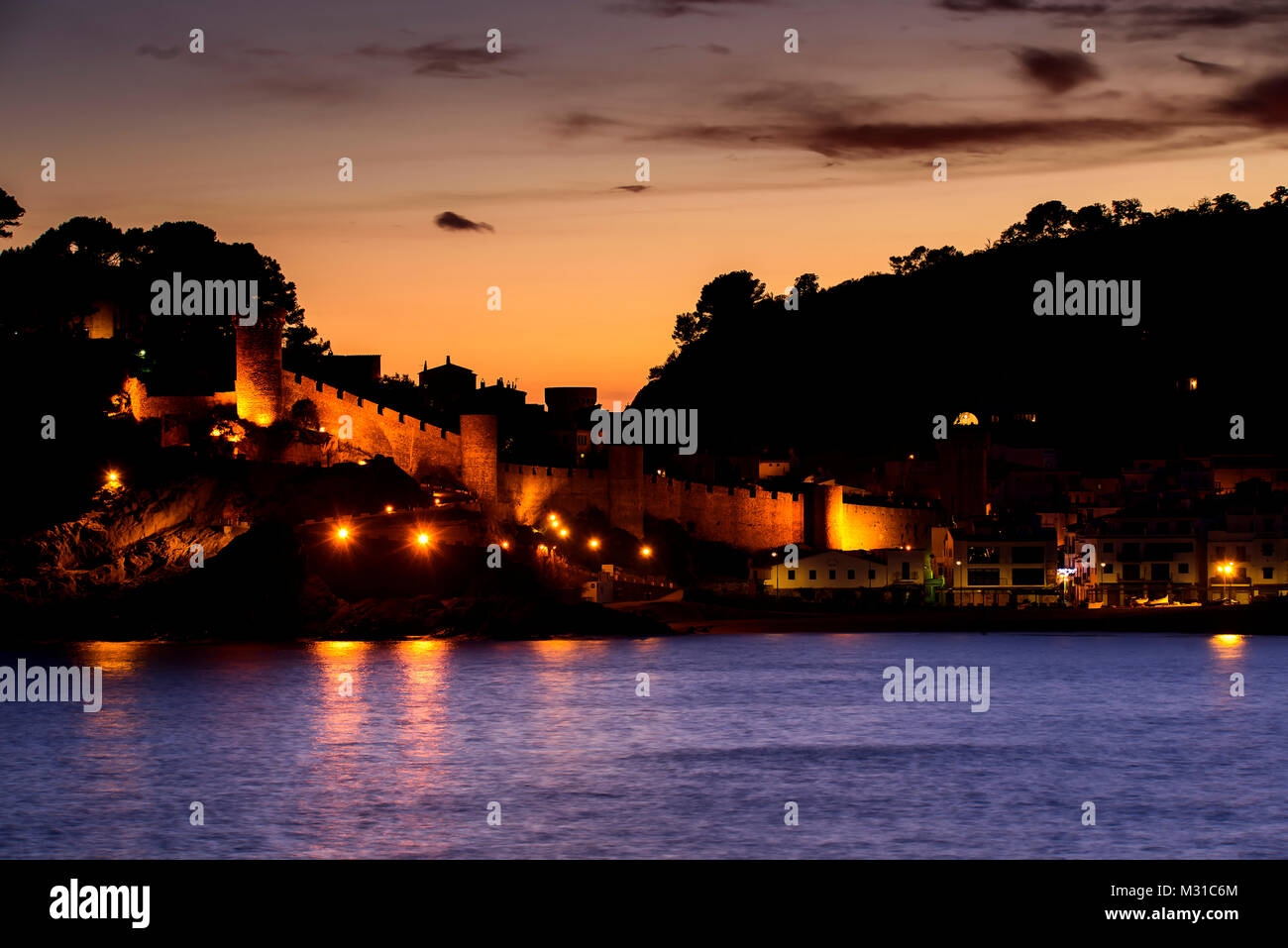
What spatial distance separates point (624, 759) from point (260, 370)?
65.9 ft

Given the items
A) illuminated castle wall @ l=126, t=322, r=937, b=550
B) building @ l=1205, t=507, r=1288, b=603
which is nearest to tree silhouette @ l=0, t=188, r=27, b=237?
illuminated castle wall @ l=126, t=322, r=937, b=550

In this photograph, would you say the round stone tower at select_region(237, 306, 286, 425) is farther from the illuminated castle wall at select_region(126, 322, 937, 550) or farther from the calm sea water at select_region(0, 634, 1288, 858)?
the calm sea water at select_region(0, 634, 1288, 858)

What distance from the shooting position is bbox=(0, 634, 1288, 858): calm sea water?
16078mm

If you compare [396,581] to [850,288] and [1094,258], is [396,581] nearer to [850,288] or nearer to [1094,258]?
[850,288]

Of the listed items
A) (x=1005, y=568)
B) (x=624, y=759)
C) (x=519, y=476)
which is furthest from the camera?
(x=1005, y=568)

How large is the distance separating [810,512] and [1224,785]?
25.9 m

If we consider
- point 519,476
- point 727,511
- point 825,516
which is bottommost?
Answer: point 825,516

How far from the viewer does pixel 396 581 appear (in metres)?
38.3

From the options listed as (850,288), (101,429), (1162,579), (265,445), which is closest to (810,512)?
(1162,579)

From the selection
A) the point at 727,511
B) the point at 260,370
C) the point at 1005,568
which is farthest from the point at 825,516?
the point at 260,370

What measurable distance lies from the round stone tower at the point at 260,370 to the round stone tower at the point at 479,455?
4.67m

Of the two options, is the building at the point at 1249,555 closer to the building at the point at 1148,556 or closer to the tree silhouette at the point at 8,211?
the building at the point at 1148,556

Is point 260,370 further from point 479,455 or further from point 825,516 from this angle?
point 825,516

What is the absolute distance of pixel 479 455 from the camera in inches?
1567
